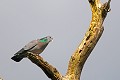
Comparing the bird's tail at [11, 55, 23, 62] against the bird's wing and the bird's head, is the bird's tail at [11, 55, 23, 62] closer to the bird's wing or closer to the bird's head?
the bird's wing

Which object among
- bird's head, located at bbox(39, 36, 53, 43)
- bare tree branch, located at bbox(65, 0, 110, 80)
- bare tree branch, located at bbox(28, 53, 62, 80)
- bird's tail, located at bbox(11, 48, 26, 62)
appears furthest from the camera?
bird's head, located at bbox(39, 36, 53, 43)

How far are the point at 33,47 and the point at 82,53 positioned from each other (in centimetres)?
115

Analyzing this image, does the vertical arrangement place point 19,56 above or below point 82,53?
above

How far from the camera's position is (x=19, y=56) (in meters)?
5.05

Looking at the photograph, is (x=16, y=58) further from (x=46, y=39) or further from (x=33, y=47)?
(x=46, y=39)

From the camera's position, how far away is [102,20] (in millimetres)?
4723

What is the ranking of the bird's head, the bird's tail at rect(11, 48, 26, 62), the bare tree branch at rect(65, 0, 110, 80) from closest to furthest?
the bare tree branch at rect(65, 0, 110, 80)
the bird's tail at rect(11, 48, 26, 62)
the bird's head

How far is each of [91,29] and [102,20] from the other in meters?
0.27

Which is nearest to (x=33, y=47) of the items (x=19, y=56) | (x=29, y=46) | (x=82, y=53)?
(x=29, y=46)

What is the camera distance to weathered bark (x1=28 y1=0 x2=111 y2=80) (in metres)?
4.06

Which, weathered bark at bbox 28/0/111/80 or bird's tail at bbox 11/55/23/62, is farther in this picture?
bird's tail at bbox 11/55/23/62

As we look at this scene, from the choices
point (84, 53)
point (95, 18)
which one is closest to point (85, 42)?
point (84, 53)

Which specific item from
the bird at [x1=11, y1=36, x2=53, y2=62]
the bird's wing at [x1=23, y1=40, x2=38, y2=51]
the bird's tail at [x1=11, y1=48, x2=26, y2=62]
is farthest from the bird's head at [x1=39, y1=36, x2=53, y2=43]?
the bird's tail at [x1=11, y1=48, x2=26, y2=62]

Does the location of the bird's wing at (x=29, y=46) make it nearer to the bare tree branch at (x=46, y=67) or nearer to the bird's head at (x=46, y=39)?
the bird's head at (x=46, y=39)
